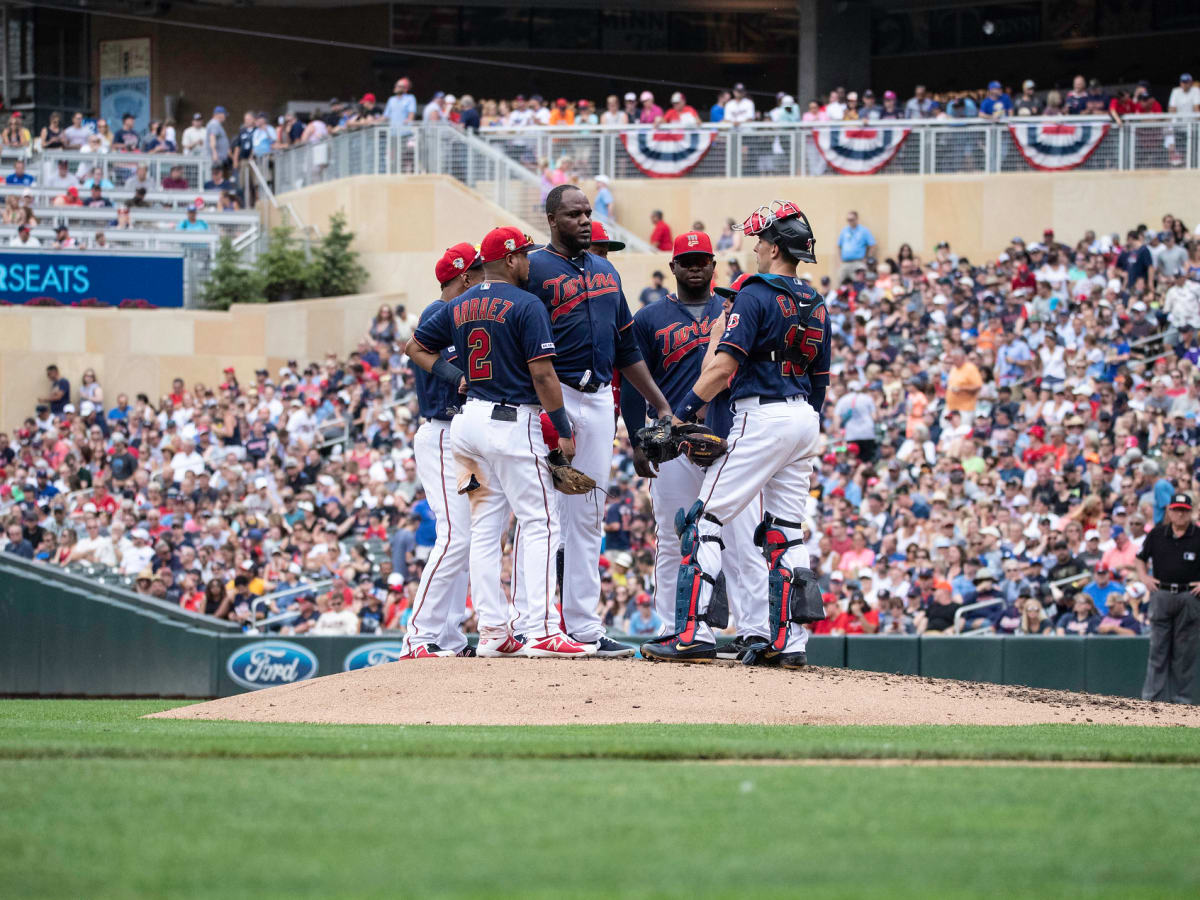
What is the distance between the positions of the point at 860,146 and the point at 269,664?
625 inches

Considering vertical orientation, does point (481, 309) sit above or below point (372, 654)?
above

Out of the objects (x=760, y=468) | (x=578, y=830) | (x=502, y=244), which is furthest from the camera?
(x=502, y=244)

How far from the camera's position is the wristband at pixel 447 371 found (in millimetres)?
9133

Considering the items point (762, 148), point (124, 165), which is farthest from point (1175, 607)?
point (124, 165)

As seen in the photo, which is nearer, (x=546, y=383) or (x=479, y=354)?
(x=546, y=383)

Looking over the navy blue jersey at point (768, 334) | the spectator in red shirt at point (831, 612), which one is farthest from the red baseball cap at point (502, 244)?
the spectator in red shirt at point (831, 612)

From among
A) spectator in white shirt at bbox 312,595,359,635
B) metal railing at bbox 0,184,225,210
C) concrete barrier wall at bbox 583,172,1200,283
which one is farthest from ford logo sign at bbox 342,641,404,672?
metal railing at bbox 0,184,225,210

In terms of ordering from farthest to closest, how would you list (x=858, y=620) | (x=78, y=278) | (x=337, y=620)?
(x=78, y=278), (x=337, y=620), (x=858, y=620)

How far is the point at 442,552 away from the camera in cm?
933

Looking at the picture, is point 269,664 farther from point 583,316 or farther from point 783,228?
point 783,228

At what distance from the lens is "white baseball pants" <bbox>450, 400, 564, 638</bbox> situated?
859cm

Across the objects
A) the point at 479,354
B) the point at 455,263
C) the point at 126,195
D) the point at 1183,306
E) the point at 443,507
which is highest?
the point at 126,195

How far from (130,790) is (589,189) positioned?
23.6 m

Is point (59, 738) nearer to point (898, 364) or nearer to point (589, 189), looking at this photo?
point (898, 364)
